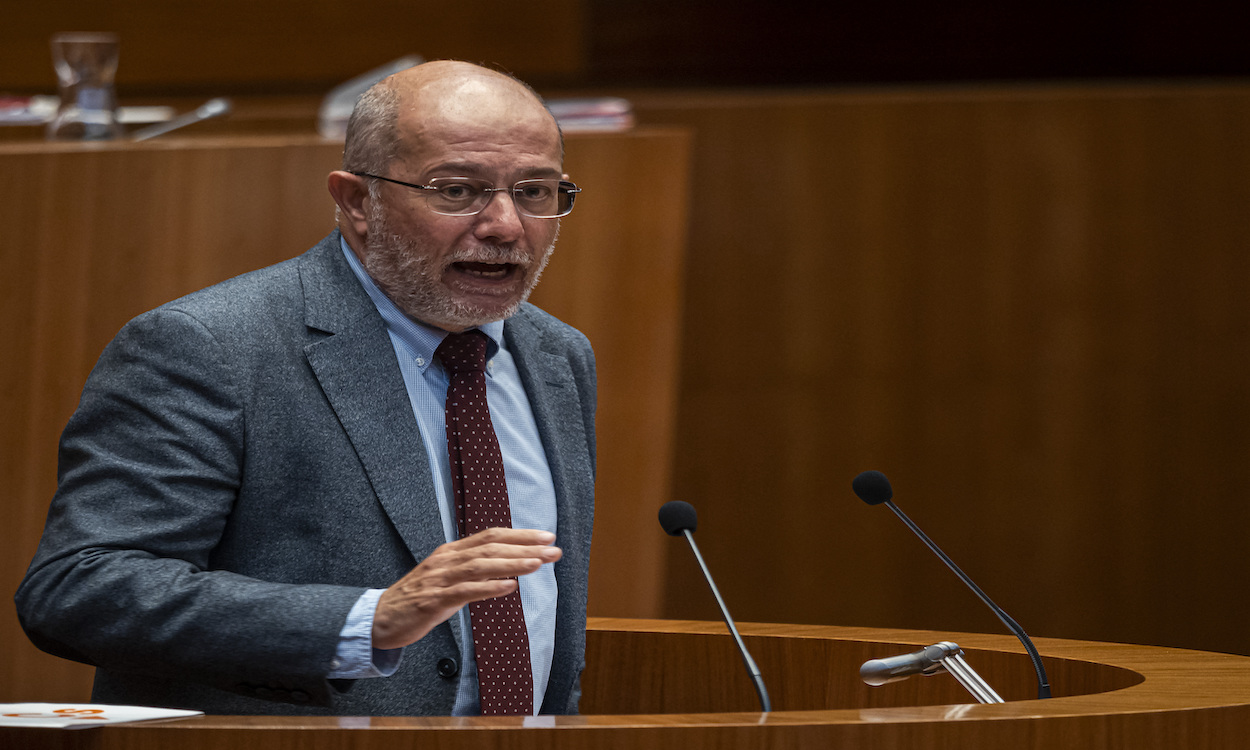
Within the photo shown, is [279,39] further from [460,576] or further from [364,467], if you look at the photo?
[460,576]

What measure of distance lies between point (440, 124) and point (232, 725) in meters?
0.83

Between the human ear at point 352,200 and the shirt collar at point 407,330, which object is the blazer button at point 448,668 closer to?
the shirt collar at point 407,330

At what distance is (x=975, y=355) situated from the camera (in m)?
3.80

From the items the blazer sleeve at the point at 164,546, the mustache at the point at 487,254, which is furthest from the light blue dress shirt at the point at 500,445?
the blazer sleeve at the point at 164,546

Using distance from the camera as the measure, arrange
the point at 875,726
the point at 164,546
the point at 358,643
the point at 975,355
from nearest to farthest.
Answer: the point at 875,726
the point at 358,643
the point at 164,546
the point at 975,355

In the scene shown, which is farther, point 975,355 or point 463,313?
point 975,355

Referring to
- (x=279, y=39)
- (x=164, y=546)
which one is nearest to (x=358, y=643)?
(x=164, y=546)

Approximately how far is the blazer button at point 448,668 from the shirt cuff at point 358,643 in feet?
0.80

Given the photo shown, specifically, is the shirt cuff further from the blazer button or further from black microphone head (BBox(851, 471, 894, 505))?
black microphone head (BBox(851, 471, 894, 505))

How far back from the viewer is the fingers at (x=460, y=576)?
4.16 feet


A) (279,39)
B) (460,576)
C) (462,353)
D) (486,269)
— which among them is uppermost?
(279,39)

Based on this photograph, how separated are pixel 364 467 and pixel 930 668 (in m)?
0.66

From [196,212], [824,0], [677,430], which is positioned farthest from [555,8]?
[196,212]

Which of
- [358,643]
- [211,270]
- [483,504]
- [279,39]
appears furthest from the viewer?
[279,39]
